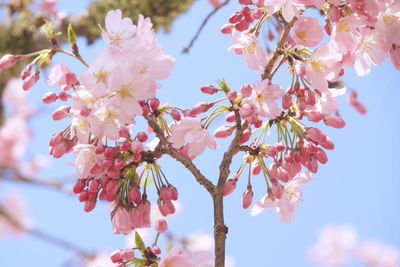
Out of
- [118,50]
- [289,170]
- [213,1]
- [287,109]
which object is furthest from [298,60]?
[213,1]

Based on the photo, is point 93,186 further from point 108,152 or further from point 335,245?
point 335,245

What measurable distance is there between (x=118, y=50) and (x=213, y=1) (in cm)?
216

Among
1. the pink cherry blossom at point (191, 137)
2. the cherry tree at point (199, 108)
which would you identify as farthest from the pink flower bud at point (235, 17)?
the pink cherry blossom at point (191, 137)

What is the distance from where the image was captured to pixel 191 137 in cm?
82

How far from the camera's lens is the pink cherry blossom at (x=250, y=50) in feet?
2.85

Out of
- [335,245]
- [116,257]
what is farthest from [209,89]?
[335,245]

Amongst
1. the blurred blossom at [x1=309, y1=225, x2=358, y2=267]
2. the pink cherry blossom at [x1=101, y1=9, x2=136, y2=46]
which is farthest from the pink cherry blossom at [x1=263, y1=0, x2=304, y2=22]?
the blurred blossom at [x1=309, y1=225, x2=358, y2=267]

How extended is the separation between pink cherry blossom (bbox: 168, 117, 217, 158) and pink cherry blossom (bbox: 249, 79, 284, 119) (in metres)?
0.11

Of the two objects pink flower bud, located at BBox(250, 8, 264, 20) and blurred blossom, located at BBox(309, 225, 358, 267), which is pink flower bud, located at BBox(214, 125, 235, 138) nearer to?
pink flower bud, located at BBox(250, 8, 264, 20)

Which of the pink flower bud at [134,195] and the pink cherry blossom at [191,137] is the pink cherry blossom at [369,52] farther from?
the pink flower bud at [134,195]

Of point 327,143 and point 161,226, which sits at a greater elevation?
point 327,143

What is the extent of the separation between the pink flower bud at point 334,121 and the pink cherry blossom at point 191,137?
0.76ft

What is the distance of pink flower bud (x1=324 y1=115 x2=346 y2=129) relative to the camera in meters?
0.89

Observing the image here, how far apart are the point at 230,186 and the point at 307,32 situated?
1.05ft
